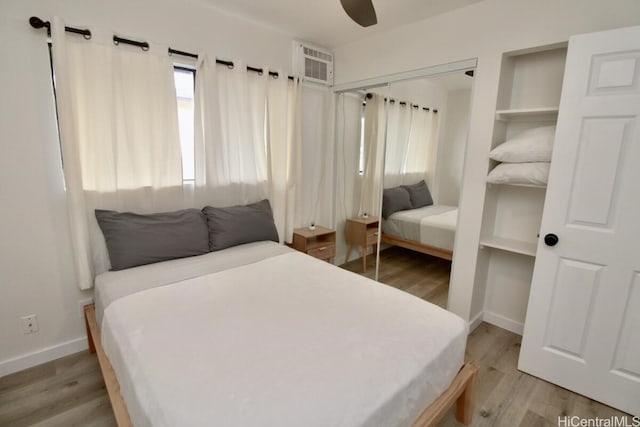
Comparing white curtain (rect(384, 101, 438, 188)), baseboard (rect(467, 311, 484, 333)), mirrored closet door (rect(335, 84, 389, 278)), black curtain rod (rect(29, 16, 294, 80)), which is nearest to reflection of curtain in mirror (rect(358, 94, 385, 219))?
mirrored closet door (rect(335, 84, 389, 278))

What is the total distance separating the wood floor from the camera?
162 centimetres

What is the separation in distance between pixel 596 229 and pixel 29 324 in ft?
11.4

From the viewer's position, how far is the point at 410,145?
2844 mm

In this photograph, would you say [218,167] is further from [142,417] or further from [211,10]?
[142,417]

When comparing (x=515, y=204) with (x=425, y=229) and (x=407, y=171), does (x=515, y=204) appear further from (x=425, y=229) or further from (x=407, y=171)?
(x=407, y=171)

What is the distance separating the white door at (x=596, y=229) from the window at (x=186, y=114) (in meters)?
2.50

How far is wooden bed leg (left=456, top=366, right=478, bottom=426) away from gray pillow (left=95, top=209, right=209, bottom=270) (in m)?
1.86

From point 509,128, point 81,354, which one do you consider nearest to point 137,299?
point 81,354

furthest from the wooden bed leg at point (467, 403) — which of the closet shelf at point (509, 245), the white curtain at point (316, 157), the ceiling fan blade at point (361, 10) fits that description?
the white curtain at point (316, 157)

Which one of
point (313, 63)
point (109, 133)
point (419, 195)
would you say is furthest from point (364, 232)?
point (109, 133)

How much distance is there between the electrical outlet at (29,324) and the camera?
1917 mm

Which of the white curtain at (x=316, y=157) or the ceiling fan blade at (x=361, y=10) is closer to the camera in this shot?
the ceiling fan blade at (x=361, y=10)

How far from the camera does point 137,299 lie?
5.21 feet

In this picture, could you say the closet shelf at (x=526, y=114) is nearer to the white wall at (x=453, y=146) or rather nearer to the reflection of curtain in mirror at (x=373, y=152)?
the white wall at (x=453, y=146)
